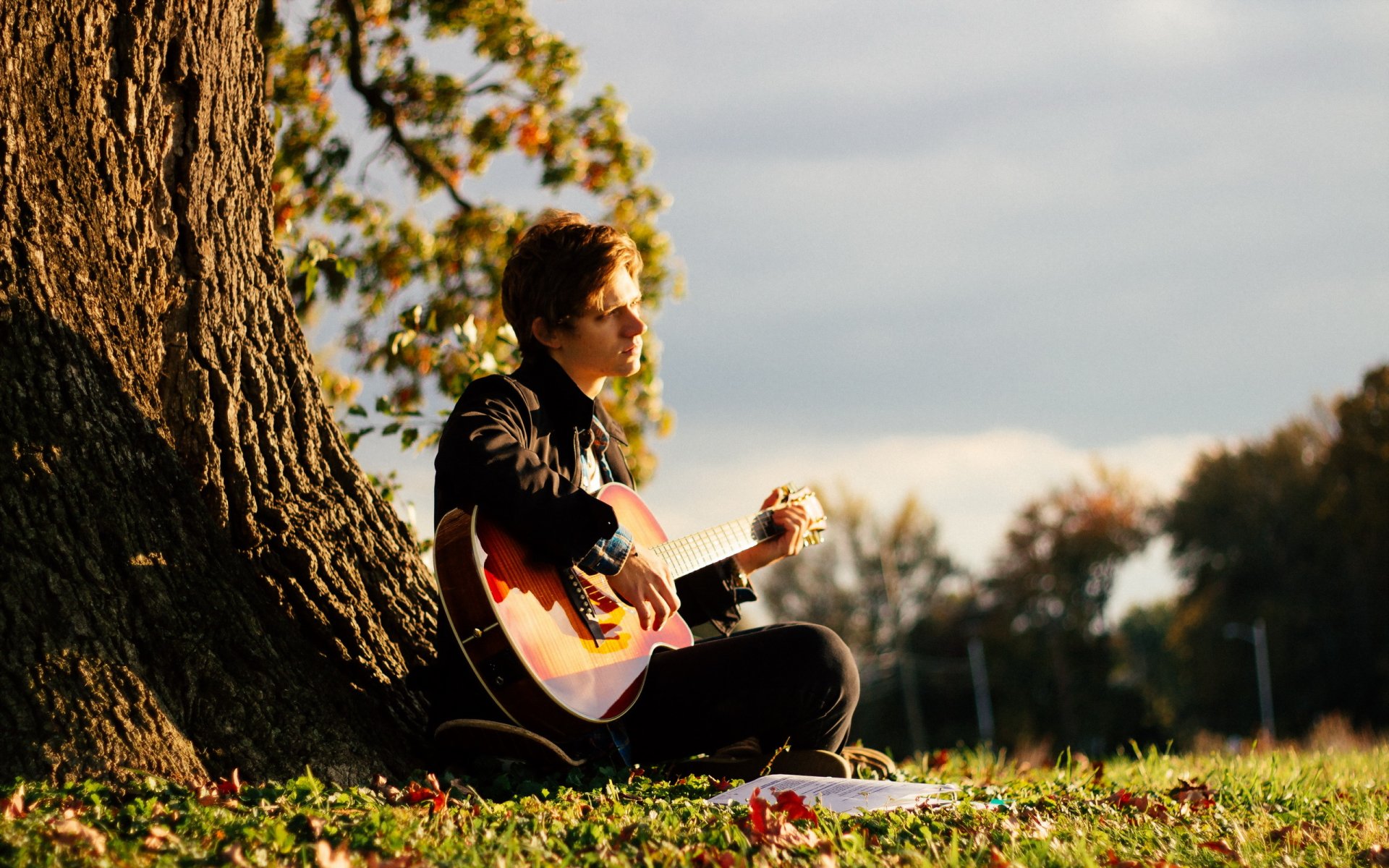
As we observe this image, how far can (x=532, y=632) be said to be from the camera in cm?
364

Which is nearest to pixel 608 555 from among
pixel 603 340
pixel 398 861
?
pixel 603 340

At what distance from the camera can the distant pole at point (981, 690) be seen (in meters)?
40.6

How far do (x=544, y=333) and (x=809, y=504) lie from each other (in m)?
1.51

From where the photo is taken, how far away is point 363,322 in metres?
10.3

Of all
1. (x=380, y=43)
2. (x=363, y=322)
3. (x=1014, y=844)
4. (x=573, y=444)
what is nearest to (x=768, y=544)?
(x=573, y=444)

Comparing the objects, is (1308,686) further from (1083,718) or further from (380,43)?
(380,43)

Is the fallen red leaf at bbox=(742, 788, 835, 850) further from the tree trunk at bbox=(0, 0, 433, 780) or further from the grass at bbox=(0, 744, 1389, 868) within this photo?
the tree trunk at bbox=(0, 0, 433, 780)

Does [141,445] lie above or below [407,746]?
above

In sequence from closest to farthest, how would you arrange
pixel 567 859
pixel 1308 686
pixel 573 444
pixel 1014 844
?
pixel 567 859 → pixel 1014 844 → pixel 573 444 → pixel 1308 686

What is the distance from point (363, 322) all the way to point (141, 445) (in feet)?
22.2

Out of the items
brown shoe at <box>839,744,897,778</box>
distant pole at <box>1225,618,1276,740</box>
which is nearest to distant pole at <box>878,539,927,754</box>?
distant pole at <box>1225,618,1276,740</box>

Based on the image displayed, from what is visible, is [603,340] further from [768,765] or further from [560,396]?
[768,765]

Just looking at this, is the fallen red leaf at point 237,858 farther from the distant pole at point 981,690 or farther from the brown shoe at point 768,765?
the distant pole at point 981,690

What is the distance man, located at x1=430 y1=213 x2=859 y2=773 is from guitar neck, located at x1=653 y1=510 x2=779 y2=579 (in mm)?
111
